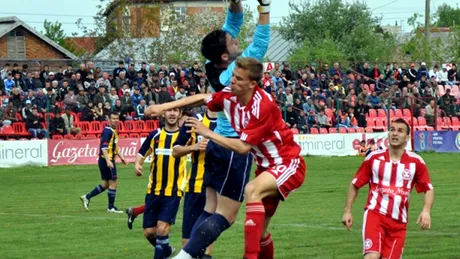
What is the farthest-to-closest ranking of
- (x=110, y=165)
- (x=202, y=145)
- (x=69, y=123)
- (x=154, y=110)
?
(x=69, y=123) → (x=110, y=165) → (x=202, y=145) → (x=154, y=110)

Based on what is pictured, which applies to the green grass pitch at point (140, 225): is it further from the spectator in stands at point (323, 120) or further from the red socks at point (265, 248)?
the spectator in stands at point (323, 120)

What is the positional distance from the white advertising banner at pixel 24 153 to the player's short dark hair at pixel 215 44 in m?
23.4

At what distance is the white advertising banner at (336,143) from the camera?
124 feet

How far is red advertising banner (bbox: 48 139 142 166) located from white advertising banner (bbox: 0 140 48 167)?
26 cm

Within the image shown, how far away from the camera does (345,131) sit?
3909 cm

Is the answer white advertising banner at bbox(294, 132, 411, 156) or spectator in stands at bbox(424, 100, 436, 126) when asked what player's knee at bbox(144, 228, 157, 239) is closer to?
white advertising banner at bbox(294, 132, 411, 156)

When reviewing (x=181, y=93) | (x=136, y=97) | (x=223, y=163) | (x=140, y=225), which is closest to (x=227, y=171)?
(x=223, y=163)

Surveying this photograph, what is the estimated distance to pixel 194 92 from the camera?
3709 centimetres

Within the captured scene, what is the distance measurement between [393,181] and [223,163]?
163 cm

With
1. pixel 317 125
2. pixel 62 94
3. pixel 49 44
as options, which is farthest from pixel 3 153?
pixel 49 44

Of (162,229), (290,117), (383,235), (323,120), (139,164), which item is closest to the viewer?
(383,235)

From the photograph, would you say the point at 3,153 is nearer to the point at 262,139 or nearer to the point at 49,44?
the point at 262,139

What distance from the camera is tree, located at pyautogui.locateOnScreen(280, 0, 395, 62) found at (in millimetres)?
74062

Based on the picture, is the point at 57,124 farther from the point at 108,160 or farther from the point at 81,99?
the point at 108,160
